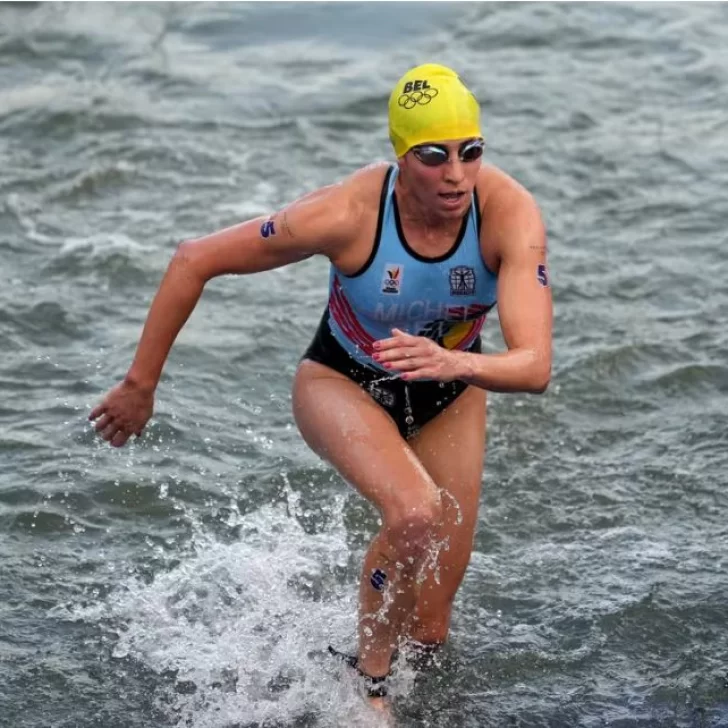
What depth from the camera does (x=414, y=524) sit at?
253 inches

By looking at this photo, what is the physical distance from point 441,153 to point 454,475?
145 centimetres

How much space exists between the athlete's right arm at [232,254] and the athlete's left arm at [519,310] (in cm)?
63

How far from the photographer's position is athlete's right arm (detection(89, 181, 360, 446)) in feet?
21.8

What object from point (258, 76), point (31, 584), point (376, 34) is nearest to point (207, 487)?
point (31, 584)

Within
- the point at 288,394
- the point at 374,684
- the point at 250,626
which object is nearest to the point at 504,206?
the point at 374,684

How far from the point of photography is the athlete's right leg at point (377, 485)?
255 inches

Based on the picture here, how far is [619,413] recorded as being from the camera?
10.2 metres

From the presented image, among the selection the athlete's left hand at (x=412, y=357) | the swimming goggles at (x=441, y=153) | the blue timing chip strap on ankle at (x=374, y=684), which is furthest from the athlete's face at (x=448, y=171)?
the blue timing chip strap on ankle at (x=374, y=684)

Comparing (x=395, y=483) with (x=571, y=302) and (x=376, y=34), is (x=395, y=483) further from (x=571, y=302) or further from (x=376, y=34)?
(x=376, y=34)

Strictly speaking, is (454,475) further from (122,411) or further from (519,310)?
(122,411)

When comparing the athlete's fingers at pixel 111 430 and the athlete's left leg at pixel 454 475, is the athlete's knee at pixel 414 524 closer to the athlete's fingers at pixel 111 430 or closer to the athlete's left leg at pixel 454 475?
the athlete's left leg at pixel 454 475

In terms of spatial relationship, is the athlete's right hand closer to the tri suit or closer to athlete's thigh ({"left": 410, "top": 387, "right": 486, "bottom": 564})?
the tri suit

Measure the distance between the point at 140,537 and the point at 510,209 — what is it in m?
3.17

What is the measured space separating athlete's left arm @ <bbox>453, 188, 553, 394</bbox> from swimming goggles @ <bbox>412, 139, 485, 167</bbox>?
304mm
